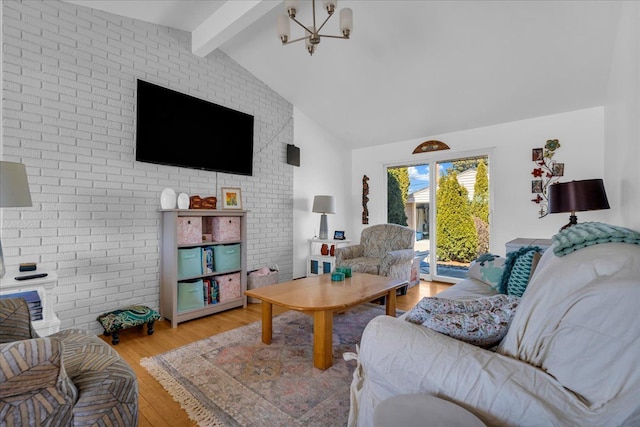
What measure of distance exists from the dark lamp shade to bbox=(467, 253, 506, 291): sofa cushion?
2.17 ft

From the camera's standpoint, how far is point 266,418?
1573 mm

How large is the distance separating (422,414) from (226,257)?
2767 mm

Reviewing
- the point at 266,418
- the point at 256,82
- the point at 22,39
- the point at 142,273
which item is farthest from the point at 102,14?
the point at 266,418

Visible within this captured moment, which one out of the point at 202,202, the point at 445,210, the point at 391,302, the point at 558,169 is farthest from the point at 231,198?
the point at 558,169

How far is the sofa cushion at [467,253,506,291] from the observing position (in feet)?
7.83

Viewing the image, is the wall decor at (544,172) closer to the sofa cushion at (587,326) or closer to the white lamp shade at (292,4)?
the sofa cushion at (587,326)

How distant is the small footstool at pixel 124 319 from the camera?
8.18 feet

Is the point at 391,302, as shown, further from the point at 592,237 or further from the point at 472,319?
the point at 592,237

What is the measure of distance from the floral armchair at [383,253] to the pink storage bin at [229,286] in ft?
3.94

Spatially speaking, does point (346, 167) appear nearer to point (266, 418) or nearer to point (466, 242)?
point (466, 242)

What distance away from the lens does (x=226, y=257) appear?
330cm

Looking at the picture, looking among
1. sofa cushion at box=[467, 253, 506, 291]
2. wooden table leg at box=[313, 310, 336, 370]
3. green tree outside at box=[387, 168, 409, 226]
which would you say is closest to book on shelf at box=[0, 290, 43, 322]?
wooden table leg at box=[313, 310, 336, 370]

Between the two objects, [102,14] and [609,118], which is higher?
[102,14]

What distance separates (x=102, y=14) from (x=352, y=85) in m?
2.57
